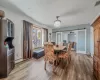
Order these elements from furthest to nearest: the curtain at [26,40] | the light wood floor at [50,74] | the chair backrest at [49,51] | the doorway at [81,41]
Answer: the doorway at [81,41] < the curtain at [26,40] < the chair backrest at [49,51] < the light wood floor at [50,74]

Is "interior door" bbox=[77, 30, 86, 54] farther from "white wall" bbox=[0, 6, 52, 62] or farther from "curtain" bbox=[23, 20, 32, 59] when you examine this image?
"white wall" bbox=[0, 6, 52, 62]

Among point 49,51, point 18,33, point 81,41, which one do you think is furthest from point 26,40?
point 81,41

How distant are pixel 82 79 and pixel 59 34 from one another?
6.02 metres

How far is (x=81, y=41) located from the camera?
6.53 meters

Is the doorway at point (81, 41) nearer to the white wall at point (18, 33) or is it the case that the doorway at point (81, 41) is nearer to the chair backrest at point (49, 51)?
the chair backrest at point (49, 51)

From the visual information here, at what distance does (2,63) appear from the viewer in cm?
231

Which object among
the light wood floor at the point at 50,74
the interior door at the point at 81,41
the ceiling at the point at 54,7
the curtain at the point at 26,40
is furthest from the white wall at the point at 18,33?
the interior door at the point at 81,41

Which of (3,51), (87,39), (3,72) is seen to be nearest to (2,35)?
(3,51)

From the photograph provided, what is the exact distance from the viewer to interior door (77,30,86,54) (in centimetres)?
635

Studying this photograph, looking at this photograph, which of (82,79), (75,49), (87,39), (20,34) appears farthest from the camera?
(75,49)

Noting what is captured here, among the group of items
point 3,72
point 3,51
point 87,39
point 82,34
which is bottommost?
point 3,72

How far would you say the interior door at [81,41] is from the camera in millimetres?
6346

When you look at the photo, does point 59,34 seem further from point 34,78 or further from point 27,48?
point 34,78

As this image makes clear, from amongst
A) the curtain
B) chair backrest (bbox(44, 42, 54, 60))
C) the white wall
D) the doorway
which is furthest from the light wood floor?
the doorway
